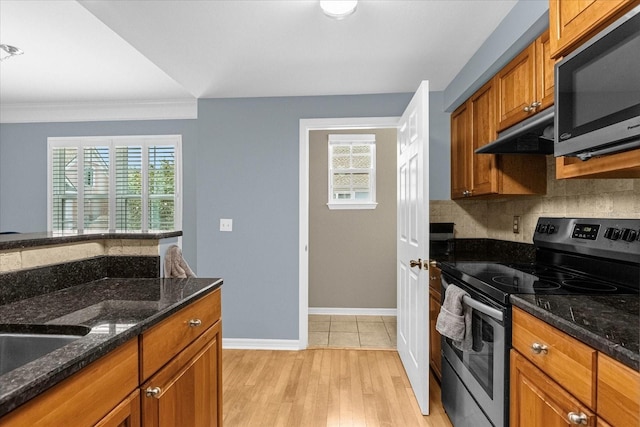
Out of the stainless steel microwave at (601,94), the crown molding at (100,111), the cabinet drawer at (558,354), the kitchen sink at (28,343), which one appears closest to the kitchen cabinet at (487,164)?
the stainless steel microwave at (601,94)

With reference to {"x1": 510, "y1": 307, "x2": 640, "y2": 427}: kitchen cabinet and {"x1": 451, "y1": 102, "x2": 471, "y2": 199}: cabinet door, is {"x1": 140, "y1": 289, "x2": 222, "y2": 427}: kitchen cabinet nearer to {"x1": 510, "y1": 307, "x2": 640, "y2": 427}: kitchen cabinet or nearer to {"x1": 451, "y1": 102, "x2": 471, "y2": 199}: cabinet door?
{"x1": 510, "y1": 307, "x2": 640, "y2": 427}: kitchen cabinet

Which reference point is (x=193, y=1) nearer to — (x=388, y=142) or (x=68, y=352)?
(x=68, y=352)

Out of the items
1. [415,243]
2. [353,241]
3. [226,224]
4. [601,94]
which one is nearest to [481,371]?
[415,243]

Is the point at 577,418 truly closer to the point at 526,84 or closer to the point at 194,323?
the point at 194,323

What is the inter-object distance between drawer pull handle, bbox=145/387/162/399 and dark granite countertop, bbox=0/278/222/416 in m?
0.19

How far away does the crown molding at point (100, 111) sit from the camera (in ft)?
13.3

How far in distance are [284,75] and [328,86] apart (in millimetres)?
417

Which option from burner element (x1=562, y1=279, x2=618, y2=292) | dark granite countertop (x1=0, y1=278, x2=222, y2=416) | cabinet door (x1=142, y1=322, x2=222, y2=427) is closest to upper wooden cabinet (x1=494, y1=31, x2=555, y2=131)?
burner element (x1=562, y1=279, x2=618, y2=292)

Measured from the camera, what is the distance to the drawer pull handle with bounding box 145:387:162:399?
3.33 feet

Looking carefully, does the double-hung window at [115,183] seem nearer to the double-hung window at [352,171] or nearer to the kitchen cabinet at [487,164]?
the double-hung window at [352,171]

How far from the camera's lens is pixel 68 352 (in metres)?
0.74

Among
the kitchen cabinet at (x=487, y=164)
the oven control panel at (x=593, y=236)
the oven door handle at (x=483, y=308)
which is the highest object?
the kitchen cabinet at (x=487, y=164)

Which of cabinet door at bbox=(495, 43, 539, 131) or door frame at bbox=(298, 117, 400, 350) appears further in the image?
door frame at bbox=(298, 117, 400, 350)

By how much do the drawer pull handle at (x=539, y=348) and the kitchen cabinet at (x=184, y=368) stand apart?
1187 mm
